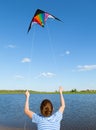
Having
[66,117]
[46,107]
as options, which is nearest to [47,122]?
[46,107]

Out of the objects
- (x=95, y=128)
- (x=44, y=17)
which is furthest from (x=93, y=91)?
(x=44, y=17)

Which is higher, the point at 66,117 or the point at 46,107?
the point at 66,117

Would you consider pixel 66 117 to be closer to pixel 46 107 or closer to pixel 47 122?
pixel 47 122

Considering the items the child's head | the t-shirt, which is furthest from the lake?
the child's head

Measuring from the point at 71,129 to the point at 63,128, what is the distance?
0.84 metres

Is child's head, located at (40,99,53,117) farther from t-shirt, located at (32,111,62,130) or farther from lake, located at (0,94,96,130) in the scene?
lake, located at (0,94,96,130)

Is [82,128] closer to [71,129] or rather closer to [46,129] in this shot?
[71,129]

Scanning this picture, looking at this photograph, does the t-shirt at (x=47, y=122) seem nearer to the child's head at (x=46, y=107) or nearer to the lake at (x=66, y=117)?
the child's head at (x=46, y=107)

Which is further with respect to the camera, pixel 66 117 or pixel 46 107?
pixel 66 117

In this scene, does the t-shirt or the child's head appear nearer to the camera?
the child's head

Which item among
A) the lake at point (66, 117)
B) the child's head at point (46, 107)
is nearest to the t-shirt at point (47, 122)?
the child's head at point (46, 107)

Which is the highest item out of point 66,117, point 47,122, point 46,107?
point 66,117

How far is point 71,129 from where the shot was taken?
2273 cm

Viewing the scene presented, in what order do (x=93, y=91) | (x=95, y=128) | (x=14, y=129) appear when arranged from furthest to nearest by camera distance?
(x=93, y=91), (x=95, y=128), (x=14, y=129)
